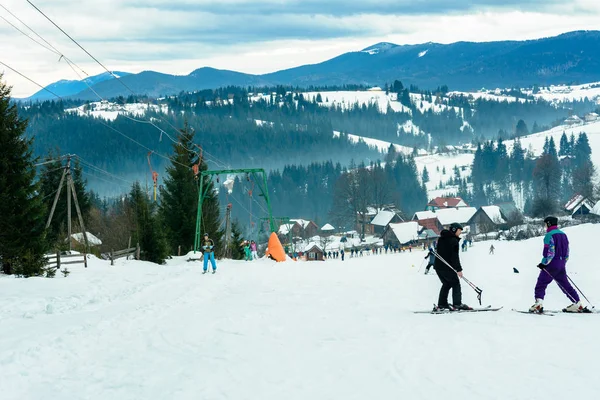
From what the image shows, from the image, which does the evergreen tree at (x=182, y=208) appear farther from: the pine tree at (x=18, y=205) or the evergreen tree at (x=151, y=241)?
the pine tree at (x=18, y=205)

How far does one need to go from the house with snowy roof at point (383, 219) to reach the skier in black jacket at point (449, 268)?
12597cm

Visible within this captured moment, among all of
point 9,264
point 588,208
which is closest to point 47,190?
point 9,264

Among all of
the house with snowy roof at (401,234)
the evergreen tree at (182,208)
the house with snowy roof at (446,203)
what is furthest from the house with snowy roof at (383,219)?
the evergreen tree at (182,208)

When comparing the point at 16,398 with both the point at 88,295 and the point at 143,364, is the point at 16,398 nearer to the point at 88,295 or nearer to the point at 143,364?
the point at 143,364

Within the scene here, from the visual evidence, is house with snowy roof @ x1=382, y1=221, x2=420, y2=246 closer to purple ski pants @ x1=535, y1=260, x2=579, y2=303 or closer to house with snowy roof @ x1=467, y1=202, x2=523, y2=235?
house with snowy roof @ x1=467, y1=202, x2=523, y2=235

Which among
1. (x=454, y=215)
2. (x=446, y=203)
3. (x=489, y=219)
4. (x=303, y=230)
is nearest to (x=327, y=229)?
(x=303, y=230)

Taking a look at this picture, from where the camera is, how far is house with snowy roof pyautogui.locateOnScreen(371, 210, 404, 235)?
139m

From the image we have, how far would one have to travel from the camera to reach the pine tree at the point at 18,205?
67.0 ft

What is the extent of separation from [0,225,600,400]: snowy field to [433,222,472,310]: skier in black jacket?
1.72ft

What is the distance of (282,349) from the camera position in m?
9.30

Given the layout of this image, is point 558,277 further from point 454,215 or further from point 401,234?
point 454,215

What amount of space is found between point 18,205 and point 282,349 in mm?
14909

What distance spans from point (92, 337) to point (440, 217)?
126010 mm

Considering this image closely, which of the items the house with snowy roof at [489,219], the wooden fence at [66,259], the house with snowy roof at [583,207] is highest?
the wooden fence at [66,259]
